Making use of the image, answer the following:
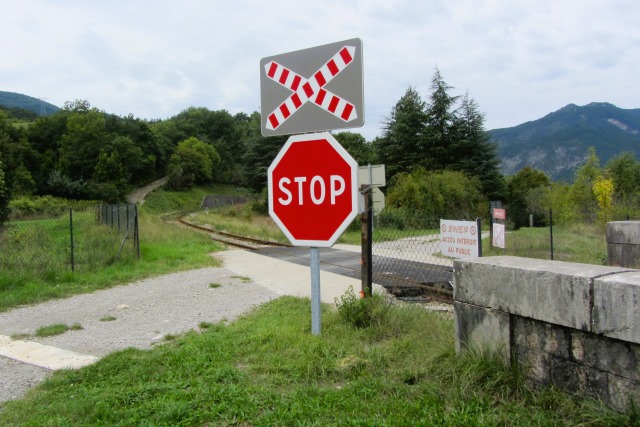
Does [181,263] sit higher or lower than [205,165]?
lower

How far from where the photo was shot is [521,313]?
9.53 feet

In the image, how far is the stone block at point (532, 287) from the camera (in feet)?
8.50

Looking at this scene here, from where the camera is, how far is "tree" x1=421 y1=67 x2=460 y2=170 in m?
42.7

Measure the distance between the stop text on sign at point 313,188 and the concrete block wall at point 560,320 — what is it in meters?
1.08

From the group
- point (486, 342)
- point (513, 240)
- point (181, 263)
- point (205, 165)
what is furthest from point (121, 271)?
point (205, 165)

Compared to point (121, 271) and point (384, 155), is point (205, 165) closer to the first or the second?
point (384, 155)

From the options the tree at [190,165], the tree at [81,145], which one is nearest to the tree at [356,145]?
the tree at [190,165]

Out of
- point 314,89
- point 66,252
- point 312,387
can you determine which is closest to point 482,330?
point 312,387

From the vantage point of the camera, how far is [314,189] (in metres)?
3.80

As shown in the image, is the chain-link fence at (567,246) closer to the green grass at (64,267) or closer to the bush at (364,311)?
the bush at (364,311)

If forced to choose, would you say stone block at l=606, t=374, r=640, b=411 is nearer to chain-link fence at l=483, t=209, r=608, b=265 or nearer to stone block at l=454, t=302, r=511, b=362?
stone block at l=454, t=302, r=511, b=362

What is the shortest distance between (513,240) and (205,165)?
232 feet

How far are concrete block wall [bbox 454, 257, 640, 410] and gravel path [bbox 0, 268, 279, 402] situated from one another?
12.5 feet

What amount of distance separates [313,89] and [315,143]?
1.70ft
